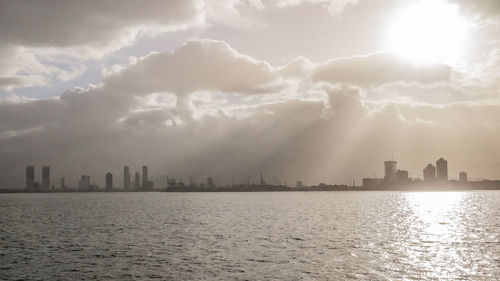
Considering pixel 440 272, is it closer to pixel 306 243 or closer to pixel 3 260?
pixel 306 243

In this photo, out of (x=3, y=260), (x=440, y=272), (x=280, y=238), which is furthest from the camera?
(x=280, y=238)

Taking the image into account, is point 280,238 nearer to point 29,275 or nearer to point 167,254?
point 167,254

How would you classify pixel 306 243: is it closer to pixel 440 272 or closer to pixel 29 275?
pixel 440 272

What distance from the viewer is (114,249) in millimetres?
69750

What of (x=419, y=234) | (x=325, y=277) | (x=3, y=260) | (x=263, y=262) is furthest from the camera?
(x=419, y=234)

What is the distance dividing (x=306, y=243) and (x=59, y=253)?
40.9 metres

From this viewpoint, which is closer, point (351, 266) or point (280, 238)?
point (351, 266)

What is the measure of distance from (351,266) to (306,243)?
2058 centimetres

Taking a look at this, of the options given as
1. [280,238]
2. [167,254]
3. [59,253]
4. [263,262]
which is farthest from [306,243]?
[59,253]

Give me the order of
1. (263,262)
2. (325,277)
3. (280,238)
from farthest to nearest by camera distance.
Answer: (280,238)
(263,262)
(325,277)

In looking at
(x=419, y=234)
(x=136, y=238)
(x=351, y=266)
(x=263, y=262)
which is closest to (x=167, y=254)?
(x=263, y=262)

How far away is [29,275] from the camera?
5103 cm

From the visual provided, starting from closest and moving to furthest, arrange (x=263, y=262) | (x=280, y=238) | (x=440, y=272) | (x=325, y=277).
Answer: (x=325, y=277) → (x=440, y=272) → (x=263, y=262) → (x=280, y=238)

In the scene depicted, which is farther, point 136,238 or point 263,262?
point 136,238
